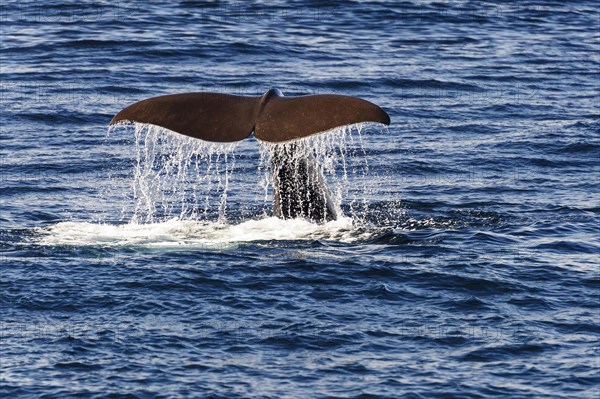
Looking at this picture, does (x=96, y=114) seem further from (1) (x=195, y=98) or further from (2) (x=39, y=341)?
(2) (x=39, y=341)

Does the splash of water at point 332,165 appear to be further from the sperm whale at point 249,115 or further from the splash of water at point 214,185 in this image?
the sperm whale at point 249,115

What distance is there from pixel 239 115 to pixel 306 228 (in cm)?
180

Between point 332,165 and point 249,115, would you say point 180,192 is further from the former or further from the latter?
point 249,115

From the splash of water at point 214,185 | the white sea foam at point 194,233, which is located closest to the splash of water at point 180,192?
the splash of water at point 214,185

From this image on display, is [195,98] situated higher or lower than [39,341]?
higher

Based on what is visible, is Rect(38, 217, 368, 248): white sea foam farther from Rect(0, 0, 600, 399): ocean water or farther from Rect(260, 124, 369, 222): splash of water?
Rect(260, 124, 369, 222): splash of water

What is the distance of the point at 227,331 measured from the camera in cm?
1063

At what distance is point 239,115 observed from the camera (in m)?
12.1

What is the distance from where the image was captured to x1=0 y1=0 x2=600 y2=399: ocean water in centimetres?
1005

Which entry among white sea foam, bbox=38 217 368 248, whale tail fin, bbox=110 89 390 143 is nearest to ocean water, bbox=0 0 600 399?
white sea foam, bbox=38 217 368 248

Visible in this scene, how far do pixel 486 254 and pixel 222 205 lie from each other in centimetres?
407

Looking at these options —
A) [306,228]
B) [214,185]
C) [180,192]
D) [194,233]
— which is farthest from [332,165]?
[306,228]

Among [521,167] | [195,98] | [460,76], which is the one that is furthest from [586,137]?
[195,98]

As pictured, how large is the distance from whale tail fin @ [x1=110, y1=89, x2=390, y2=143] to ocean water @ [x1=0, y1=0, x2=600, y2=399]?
0.38 metres
